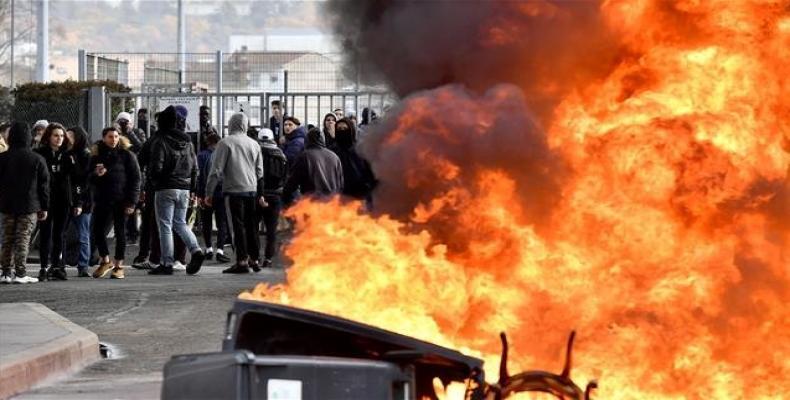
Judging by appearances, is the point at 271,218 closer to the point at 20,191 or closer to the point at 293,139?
the point at 293,139

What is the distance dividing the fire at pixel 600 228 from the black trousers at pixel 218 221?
468 inches

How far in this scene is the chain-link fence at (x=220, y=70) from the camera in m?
27.4

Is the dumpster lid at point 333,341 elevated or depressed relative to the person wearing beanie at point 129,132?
depressed

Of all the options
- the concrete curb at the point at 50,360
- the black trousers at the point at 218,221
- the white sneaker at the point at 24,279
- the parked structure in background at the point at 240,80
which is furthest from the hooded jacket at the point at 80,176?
the concrete curb at the point at 50,360

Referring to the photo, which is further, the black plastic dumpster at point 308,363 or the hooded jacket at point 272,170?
the hooded jacket at point 272,170

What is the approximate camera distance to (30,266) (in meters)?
21.2

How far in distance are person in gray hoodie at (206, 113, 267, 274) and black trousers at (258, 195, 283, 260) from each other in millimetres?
481

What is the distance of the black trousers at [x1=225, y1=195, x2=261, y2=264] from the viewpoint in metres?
18.9

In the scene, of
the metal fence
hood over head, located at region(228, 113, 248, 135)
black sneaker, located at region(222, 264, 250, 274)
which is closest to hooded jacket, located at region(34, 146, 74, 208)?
hood over head, located at region(228, 113, 248, 135)

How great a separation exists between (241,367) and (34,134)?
15.5 meters

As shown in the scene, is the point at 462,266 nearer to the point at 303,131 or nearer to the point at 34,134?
the point at 303,131

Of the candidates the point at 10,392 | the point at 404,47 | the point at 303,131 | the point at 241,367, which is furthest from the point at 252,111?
the point at 241,367

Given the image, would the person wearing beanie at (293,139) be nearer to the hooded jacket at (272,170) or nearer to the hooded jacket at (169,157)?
the hooded jacket at (272,170)

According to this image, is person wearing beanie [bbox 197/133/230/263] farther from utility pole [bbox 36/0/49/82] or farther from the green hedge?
utility pole [bbox 36/0/49/82]
